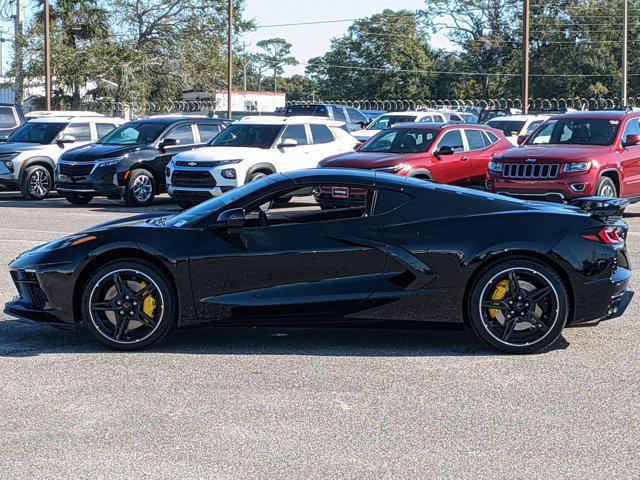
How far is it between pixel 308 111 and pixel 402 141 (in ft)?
55.9

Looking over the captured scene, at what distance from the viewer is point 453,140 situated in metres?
18.9

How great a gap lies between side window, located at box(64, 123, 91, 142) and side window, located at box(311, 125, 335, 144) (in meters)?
5.60

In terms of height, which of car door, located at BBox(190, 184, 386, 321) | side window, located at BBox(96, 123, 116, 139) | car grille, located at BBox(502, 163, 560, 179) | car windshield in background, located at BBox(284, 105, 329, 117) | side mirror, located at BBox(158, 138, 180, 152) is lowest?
car door, located at BBox(190, 184, 386, 321)

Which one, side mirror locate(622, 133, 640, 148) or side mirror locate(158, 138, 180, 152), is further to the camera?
side mirror locate(158, 138, 180, 152)

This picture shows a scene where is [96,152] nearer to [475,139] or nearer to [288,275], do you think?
[475,139]

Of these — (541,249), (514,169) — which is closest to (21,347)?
(541,249)

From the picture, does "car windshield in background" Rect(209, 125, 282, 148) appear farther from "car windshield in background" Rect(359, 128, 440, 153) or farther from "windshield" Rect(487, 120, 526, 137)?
"windshield" Rect(487, 120, 526, 137)

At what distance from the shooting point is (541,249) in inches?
287

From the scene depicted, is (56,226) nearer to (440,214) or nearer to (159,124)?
(159,124)

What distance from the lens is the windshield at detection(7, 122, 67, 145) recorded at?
22438mm

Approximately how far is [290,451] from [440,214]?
277 cm

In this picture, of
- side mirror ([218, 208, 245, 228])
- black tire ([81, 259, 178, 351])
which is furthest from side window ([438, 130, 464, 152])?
black tire ([81, 259, 178, 351])

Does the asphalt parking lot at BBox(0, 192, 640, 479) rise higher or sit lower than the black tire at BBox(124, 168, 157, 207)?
lower

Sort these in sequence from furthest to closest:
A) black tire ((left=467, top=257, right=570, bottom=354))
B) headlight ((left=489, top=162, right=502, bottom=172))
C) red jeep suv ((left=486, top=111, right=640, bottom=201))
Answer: headlight ((left=489, top=162, right=502, bottom=172)) < red jeep suv ((left=486, top=111, right=640, bottom=201)) < black tire ((left=467, top=257, right=570, bottom=354))
